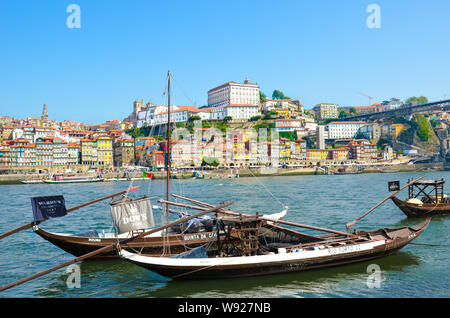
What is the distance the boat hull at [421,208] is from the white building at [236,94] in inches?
3724

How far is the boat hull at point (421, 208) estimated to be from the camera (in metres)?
19.8

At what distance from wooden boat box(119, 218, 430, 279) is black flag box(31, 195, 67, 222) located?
1847 mm

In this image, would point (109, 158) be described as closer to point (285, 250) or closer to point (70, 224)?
point (70, 224)

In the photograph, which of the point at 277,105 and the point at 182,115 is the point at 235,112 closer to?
the point at 182,115

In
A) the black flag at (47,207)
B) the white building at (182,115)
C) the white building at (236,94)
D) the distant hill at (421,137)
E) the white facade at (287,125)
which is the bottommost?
the black flag at (47,207)

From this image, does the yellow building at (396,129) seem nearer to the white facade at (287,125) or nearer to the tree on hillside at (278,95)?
the white facade at (287,125)

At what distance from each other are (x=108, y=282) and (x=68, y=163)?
7314 centimetres

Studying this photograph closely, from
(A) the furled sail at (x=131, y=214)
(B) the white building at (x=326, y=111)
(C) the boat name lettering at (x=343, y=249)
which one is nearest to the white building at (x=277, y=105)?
(B) the white building at (x=326, y=111)

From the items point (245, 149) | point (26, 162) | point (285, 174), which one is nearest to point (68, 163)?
point (26, 162)

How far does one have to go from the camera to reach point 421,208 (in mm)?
19828

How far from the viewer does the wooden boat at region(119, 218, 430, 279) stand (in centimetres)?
998

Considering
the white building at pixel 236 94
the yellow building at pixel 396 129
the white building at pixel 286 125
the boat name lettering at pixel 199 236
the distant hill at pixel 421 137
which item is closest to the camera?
the boat name lettering at pixel 199 236

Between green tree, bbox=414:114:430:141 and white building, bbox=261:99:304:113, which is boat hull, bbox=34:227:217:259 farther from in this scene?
green tree, bbox=414:114:430:141

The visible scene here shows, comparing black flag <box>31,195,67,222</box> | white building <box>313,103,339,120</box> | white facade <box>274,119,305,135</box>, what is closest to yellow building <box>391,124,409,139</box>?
white facade <box>274,119,305,135</box>
